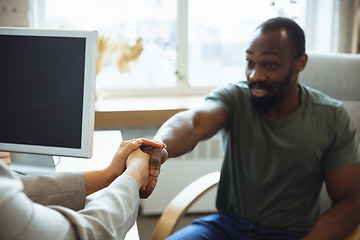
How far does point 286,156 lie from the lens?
132 cm

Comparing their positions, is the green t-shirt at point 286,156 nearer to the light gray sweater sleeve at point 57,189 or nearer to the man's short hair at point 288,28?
the man's short hair at point 288,28

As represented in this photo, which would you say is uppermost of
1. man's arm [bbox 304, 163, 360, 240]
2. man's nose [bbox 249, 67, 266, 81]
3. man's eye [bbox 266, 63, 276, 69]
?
man's eye [bbox 266, 63, 276, 69]

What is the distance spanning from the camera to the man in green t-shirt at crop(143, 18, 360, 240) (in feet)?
4.17

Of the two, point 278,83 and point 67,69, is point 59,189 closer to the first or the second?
point 67,69

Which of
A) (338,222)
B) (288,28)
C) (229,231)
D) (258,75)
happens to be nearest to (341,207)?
(338,222)

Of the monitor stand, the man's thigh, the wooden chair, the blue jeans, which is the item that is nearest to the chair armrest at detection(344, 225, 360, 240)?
the wooden chair

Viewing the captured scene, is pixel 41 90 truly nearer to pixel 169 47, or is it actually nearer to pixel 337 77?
pixel 337 77

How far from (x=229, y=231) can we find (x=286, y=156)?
1.17 ft

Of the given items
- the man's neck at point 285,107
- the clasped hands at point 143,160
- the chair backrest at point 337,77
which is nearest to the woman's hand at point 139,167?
the clasped hands at point 143,160

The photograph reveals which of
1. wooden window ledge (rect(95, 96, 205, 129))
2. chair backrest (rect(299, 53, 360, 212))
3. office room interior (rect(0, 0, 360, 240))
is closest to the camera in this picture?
chair backrest (rect(299, 53, 360, 212))

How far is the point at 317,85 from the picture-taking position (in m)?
1.55

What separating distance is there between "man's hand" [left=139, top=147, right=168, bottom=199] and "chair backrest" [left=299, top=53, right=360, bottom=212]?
2.78ft

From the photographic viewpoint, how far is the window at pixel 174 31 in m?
2.29

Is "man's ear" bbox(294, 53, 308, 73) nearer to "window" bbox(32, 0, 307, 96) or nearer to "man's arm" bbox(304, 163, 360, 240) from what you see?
"man's arm" bbox(304, 163, 360, 240)
